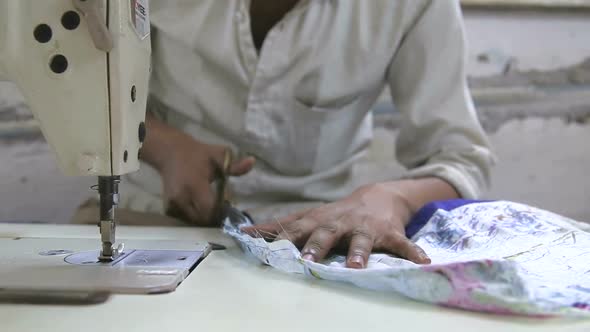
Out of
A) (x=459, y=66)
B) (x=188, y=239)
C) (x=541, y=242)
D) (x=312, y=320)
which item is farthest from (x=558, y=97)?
(x=312, y=320)

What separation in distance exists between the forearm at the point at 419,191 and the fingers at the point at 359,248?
0.54ft

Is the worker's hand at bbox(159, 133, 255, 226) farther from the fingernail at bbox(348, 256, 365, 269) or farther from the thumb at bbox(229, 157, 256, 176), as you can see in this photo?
the fingernail at bbox(348, 256, 365, 269)

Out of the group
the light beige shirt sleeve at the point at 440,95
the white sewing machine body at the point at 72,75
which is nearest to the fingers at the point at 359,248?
the white sewing machine body at the point at 72,75

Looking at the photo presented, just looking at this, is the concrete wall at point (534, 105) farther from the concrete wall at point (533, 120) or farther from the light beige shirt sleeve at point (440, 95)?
the light beige shirt sleeve at point (440, 95)

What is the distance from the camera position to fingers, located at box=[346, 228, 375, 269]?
54cm

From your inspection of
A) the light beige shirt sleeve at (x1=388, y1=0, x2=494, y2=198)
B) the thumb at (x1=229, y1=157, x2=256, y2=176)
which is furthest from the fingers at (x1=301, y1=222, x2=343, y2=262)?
the light beige shirt sleeve at (x1=388, y1=0, x2=494, y2=198)

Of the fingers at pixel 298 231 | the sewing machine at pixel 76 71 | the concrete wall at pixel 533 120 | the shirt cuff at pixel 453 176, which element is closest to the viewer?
the sewing machine at pixel 76 71

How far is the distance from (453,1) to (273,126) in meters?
0.40

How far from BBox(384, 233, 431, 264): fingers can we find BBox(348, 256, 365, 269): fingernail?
0.19 feet

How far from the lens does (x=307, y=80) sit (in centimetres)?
98

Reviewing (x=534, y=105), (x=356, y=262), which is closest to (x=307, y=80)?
(x=356, y=262)

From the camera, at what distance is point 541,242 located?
581mm

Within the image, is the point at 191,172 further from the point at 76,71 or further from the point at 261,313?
the point at 261,313

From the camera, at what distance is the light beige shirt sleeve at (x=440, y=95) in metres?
0.94
